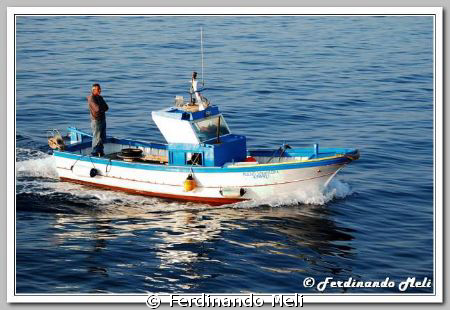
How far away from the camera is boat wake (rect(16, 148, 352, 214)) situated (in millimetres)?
28812

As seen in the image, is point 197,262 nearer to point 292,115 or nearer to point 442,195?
point 442,195

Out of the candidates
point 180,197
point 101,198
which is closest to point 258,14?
point 180,197

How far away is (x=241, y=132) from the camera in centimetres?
3862

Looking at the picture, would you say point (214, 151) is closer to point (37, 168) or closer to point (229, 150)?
point (229, 150)

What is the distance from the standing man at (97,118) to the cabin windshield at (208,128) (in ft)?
11.8

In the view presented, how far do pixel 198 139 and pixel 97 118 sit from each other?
4009 mm

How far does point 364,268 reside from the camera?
78.5ft

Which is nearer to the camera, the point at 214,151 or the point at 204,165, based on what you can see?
the point at 214,151
